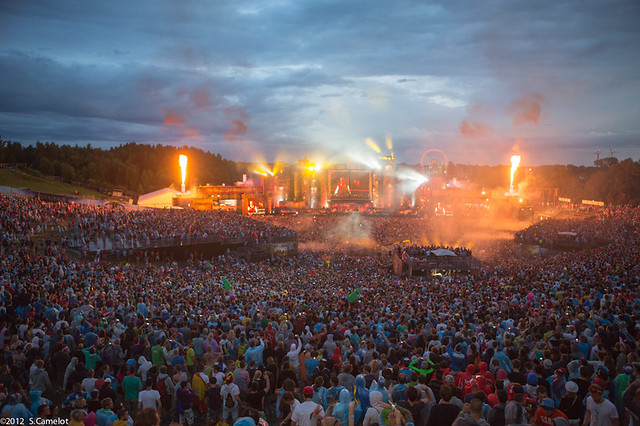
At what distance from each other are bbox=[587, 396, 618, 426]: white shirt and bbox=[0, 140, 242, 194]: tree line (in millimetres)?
81196

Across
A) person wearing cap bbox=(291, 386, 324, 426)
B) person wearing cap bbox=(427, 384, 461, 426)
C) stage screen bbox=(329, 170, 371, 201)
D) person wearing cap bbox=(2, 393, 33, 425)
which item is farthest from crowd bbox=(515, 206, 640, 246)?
person wearing cap bbox=(2, 393, 33, 425)

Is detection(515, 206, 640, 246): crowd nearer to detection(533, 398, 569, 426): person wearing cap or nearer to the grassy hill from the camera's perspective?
detection(533, 398, 569, 426): person wearing cap

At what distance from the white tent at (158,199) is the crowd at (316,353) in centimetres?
4223

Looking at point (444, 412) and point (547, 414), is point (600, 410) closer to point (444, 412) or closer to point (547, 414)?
point (547, 414)

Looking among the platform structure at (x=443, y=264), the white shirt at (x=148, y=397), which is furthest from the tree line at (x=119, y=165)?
the white shirt at (x=148, y=397)

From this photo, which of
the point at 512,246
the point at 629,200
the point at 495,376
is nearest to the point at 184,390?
the point at 495,376

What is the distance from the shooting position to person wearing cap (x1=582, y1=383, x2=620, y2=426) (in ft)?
16.7

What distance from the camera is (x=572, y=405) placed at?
5.70 meters

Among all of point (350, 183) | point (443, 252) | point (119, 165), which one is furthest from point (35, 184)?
point (443, 252)

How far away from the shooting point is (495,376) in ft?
22.2

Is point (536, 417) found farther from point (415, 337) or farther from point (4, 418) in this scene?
point (4, 418)

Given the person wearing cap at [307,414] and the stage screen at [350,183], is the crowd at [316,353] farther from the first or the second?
the stage screen at [350,183]

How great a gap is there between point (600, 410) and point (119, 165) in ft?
305

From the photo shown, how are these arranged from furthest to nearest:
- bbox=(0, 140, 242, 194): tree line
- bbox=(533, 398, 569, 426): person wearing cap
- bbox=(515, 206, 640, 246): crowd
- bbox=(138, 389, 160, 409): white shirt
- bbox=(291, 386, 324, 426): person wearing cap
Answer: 1. bbox=(0, 140, 242, 194): tree line
2. bbox=(515, 206, 640, 246): crowd
3. bbox=(138, 389, 160, 409): white shirt
4. bbox=(291, 386, 324, 426): person wearing cap
5. bbox=(533, 398, 569, 426): person wearing cap
